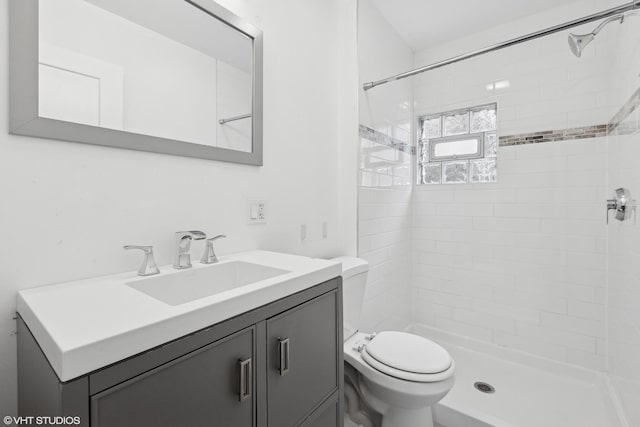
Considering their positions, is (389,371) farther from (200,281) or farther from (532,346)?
(532,346)

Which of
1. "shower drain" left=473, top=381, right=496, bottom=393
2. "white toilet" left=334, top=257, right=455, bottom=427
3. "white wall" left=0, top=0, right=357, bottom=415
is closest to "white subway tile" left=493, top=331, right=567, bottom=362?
"shower drain" left=473, top=381, right=496, bottom=393

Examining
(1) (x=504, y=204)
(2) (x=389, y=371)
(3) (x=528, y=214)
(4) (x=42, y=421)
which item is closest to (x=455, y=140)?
(1) (x=504, y=204)

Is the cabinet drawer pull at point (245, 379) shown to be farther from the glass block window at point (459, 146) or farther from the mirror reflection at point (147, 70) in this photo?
the glass block window at point (459, 146)

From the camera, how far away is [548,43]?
7.30ft

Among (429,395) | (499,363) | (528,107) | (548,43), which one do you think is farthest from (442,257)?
(548,43)

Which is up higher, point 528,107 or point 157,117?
point 528,107

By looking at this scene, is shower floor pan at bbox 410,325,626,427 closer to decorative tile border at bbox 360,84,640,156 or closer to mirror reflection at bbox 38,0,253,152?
decorative tile border at bbox 360,84,640,156

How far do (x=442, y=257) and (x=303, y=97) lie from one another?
5.84ft

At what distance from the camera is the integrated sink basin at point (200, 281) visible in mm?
1002

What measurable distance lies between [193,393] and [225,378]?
8cm

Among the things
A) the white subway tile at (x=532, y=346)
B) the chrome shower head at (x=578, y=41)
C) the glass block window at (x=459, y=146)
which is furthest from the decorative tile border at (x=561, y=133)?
the white subway tile at (x=532, y=346)

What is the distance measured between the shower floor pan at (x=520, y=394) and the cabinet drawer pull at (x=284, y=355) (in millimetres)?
1315

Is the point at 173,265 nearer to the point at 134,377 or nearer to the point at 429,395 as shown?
the point at 134,377

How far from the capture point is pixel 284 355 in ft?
2.89
